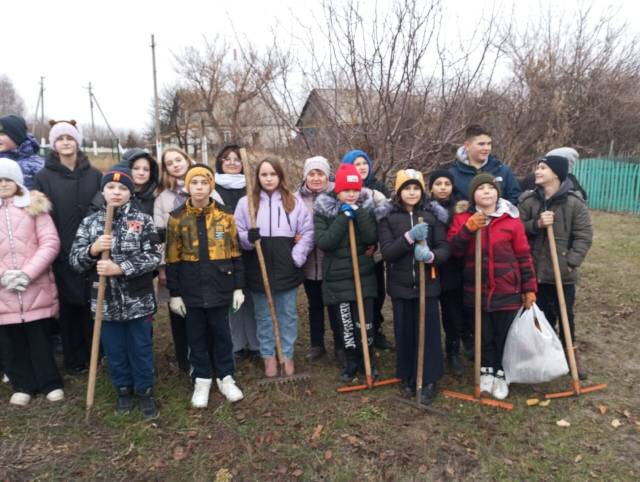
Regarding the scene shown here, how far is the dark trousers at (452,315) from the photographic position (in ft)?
13.5

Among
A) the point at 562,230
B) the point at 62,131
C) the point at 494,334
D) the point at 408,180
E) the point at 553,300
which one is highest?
the point at 62,131

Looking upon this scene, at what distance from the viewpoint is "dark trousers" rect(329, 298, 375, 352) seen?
3.86 metres

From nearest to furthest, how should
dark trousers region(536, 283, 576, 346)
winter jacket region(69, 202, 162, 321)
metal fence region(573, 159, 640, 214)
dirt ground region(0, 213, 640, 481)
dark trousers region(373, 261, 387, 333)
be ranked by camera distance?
dirt ground region(0, 213, 640, 481) < winter jacket region(69, 202, 162, 321) < dark trousers region(536, 283, 576, 346) < dark trousers region(373, 261, 387, 333) < metal fence region(573, 159, 640, 214)

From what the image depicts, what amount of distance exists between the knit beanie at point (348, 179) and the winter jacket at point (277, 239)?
0.49 m

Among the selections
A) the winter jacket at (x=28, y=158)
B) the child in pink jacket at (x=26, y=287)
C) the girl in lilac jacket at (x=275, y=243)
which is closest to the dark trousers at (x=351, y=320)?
the girl in lilac jacket at (x=275, y=243)

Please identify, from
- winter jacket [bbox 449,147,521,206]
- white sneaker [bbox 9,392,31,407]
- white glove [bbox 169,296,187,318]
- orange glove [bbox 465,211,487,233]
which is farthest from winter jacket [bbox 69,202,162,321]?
winter jacket [bbox 449,147,521,206]

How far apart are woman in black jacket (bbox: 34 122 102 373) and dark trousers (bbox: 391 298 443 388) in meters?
2.75

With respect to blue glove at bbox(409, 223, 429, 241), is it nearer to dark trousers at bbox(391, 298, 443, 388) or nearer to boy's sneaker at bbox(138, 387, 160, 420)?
dark trousers at bbox(391, 298, 443, 388)

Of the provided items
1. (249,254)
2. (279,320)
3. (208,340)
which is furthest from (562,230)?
(208,340)

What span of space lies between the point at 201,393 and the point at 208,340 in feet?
1.46

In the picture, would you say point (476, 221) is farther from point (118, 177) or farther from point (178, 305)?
point (118, 177)

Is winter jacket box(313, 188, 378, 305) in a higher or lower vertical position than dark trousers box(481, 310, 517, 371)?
higher

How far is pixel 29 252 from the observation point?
348cm

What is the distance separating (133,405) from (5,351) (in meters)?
1.16
